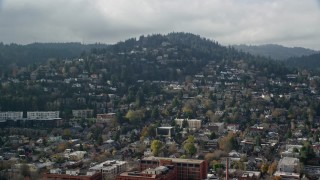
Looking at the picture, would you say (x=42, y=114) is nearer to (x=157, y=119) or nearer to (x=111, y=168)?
(x=157, y=119)

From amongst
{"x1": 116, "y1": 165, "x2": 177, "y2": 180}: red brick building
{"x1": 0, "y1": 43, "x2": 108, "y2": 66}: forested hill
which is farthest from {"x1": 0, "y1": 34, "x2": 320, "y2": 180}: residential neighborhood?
{"x1": 0, "y1": 43, "x2": 108, "y2": 66}: forested hill

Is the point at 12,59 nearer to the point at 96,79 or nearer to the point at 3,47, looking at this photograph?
the point at 3,47

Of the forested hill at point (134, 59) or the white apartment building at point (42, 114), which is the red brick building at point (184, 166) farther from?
the forested hill at point (134, 59)

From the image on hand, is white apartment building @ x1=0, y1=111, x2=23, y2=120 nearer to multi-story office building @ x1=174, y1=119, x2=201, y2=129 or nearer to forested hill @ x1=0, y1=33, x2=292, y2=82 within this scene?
forested hill @ x1=0, y1=33, x2=292, y2=82

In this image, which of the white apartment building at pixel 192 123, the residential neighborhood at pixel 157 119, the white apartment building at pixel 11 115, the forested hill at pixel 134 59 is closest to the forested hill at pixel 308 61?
the forested hill at pixel 134 59

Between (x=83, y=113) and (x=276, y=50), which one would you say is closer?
(x=83, y=113)

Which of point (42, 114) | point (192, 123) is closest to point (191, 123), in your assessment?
point (192, 123)

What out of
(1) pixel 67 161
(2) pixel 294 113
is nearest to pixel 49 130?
(1) pixel 67 161

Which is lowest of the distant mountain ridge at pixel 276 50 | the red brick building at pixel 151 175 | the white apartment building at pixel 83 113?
the red brick building at pixel 151 175

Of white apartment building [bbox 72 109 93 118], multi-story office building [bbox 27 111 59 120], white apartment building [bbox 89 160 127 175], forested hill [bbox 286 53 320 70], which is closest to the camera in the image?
white apartment building [bbox 89 160 127 175]
